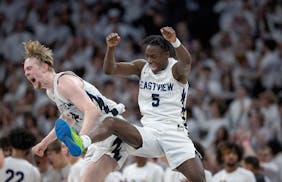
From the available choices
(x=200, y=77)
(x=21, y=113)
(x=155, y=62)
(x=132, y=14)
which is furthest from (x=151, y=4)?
(x=155, y=62)

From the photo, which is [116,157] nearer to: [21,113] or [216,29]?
[21,113]

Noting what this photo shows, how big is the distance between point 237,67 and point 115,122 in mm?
7741

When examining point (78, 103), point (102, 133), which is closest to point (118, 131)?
point (102, 133)

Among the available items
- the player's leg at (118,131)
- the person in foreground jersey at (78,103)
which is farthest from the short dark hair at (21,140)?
the player's leg at (118,131)

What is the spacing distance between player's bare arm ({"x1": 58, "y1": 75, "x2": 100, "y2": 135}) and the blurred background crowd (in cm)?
464

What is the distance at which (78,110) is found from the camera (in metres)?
8.37

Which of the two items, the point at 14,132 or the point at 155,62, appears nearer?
the point at 155,62

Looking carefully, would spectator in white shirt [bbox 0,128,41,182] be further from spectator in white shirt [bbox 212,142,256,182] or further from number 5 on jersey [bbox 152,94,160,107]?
spectator in white shirt [bbox 212,142,256,182]

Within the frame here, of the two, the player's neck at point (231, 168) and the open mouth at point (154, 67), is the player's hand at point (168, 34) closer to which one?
the open mouth at point (154, 67)

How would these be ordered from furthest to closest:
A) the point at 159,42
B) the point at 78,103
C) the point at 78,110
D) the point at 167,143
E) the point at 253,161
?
the point at 253,161 → the point at 159,42 → the point at 167,143 → the point at 78,110 → the point at 78,103

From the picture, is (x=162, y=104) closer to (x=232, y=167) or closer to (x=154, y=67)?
(x=154, y=67)

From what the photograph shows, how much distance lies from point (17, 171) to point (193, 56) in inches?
293

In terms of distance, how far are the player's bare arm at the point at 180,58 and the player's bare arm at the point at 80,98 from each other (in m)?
1.01

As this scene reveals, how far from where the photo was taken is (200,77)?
15.5 metres
